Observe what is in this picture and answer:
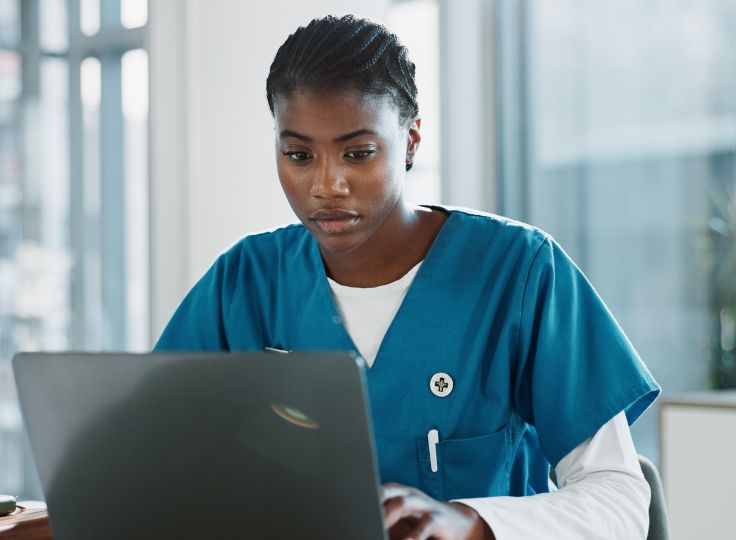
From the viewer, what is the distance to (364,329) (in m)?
1.22

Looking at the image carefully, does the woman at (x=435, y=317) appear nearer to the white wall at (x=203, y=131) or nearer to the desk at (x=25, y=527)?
the desk at (x=25, y=527)

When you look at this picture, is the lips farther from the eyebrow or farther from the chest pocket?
the chest pocket

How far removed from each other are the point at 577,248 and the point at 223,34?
4.36ft

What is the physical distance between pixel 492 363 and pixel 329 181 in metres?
0.29

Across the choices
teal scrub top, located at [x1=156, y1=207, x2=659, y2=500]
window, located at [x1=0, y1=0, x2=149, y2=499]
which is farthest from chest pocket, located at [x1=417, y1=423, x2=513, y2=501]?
window, located at [x1=0, y1=0, x2=149, y2=499]

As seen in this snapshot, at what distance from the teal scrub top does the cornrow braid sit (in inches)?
8.2

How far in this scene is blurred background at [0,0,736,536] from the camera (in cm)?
249

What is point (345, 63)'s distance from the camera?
1.09 meters

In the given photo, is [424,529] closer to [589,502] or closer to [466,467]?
[589,502]

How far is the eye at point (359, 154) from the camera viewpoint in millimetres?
1083

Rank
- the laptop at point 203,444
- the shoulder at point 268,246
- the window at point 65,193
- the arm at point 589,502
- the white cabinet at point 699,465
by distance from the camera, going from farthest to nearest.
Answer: the window at point 65,193, the white cabinet at point 699,465, the shoulder at point 268,246, the arm at point 589,502, the laptop at point 203,444

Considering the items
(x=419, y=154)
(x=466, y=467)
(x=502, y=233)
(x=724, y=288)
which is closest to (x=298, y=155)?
(x=502, y=233)

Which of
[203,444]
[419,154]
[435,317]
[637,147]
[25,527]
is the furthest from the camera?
[419,154]

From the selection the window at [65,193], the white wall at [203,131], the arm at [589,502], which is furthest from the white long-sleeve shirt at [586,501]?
the window at [65,193]
